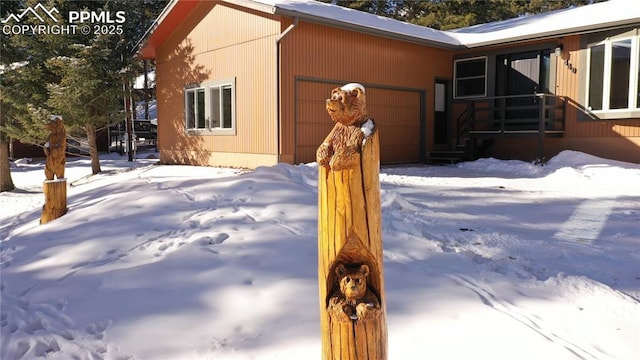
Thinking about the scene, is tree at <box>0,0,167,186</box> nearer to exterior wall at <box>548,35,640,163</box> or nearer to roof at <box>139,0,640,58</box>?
roof at <box>139,0,640,58</box>

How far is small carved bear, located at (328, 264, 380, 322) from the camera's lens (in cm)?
203

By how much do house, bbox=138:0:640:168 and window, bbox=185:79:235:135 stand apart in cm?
4

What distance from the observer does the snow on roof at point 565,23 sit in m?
11.3

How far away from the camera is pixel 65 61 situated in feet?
41.1

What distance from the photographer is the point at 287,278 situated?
3.89 meters

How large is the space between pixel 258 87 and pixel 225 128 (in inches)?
74.0

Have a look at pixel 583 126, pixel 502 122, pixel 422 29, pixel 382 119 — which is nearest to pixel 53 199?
pixel 382 119

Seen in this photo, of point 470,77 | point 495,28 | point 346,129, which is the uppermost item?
point 495,28

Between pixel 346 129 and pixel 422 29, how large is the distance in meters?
13.3

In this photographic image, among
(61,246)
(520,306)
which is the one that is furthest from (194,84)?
(520,306)

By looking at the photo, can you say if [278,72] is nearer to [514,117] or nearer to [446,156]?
[446,156]

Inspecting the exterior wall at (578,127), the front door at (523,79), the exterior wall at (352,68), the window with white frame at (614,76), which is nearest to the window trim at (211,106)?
the exterior wall at (352,68)

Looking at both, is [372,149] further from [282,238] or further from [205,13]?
[205,13]

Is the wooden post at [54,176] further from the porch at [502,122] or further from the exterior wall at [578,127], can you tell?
the exterior wall at [578,127]
